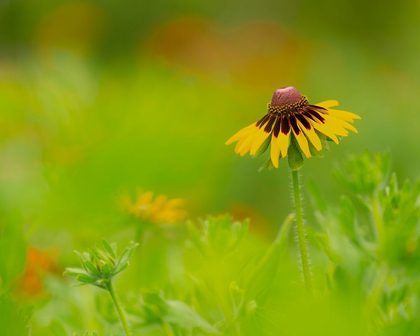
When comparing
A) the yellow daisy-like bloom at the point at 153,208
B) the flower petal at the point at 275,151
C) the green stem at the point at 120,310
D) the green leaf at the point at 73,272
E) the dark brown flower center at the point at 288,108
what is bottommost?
the green stem at the point at 120,310

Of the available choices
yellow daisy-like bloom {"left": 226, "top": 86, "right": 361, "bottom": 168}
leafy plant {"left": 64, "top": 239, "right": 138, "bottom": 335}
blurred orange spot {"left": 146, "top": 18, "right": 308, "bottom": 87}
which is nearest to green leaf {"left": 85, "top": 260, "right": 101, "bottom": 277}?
leafy plant {"left": 64, "top": 239, "right": 138, "bottom": 335}

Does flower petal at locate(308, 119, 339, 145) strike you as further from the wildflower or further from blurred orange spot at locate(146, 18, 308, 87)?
blurred orange spot at locate(146, 18, 308, 87)

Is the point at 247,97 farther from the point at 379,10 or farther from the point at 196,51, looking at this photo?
the point at 379,10

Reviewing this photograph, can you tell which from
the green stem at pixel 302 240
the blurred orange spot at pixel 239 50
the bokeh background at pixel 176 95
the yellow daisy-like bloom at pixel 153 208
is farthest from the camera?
the blurred orange spot at pixel 239 50

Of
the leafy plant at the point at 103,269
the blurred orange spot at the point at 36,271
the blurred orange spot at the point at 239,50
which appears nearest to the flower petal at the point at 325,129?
the leafy plant at the point at 103,269

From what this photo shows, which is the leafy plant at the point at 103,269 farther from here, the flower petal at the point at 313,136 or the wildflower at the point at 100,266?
the flower petal at the point at 313,136

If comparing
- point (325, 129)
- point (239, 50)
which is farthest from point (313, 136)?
point (239, 50)

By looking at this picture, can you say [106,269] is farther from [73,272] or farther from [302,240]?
[302,240]
